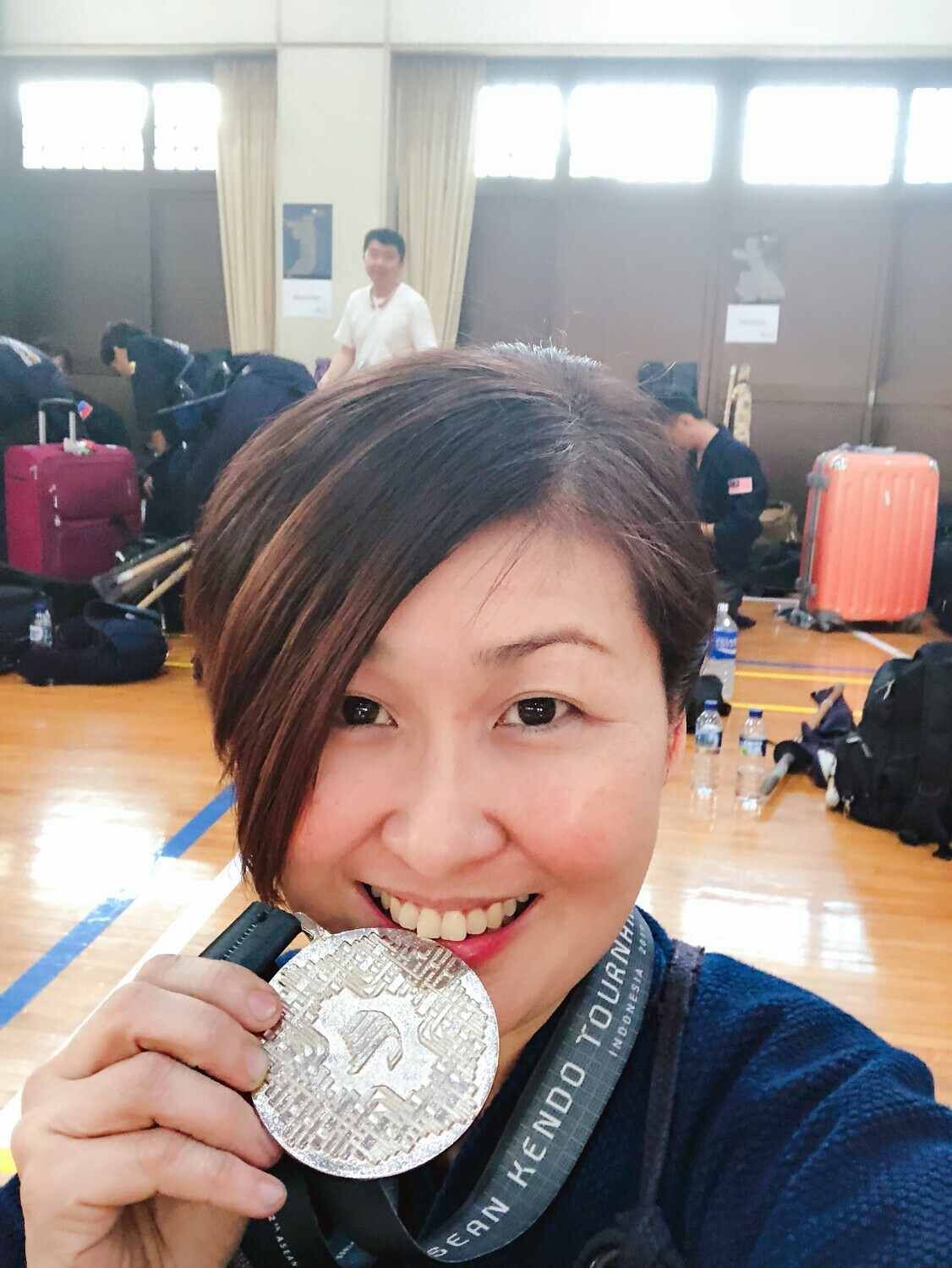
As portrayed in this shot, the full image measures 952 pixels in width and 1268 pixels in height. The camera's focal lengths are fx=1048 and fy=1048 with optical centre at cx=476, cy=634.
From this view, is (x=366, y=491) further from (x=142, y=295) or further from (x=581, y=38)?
(x=142, y=295)

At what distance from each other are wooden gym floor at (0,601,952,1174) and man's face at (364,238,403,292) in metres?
3.39

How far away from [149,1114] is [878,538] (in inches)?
268

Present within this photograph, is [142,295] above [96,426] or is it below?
above

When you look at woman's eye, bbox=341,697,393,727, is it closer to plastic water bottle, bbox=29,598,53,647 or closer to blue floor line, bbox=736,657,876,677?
plastic water bottle, bbox=29,598,53,647

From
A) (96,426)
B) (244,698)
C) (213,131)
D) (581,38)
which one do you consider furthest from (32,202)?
(244,698)

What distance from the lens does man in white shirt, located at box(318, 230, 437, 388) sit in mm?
6500

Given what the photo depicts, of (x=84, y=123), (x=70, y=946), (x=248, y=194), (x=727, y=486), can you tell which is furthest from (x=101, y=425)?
(x=70, y=946)

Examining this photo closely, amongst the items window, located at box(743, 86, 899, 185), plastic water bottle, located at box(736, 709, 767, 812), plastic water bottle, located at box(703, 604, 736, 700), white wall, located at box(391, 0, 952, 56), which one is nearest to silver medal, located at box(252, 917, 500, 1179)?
plastic water bottle, located at box(736, 709, 767, 812)

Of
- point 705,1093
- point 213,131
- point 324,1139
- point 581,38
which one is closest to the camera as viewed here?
point 324,1139

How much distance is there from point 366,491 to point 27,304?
945 centimetres

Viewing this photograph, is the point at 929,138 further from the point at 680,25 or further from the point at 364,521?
the point at 364,521

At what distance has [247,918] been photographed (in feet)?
2.52

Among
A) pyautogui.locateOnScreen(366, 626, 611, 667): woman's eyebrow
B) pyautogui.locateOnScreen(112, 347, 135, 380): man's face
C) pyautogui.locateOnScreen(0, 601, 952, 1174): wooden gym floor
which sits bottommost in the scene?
pyautogui.locateOnScreen(0, 601, 952, 1174): wooden gym floor

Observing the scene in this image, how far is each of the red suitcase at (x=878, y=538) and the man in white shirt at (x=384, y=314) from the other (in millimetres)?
2885
